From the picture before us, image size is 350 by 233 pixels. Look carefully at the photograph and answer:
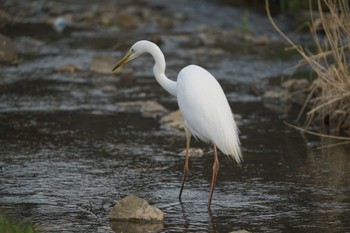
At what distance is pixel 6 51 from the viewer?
1155cm

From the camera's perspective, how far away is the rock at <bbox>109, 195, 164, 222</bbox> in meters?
5.29

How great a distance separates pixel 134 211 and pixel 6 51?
6.79 meters

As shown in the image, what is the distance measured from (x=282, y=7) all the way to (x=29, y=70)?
5.93 m

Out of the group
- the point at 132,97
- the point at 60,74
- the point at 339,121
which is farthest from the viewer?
the point at 60,74

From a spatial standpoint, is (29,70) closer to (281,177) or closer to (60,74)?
(60,74)

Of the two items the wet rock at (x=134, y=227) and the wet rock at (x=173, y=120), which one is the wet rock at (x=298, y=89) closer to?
the wet rock at (x=173, y=120)

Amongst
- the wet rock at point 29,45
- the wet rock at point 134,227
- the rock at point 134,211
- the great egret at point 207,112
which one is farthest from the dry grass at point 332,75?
the wet rock at point 29,45

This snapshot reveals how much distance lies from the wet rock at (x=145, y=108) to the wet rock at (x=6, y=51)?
2.79 meters

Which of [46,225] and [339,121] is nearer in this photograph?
[46,225]

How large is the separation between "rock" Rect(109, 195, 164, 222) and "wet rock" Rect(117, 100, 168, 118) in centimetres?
356

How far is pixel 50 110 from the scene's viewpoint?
9070 mm

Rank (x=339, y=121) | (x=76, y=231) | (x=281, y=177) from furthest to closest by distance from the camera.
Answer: (x=339, y=121) → (x=281, y=177) → (x=76, y=231)

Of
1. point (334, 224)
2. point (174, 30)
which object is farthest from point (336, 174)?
point (174, 30)

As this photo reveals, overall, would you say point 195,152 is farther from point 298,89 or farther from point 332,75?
point 298,89
